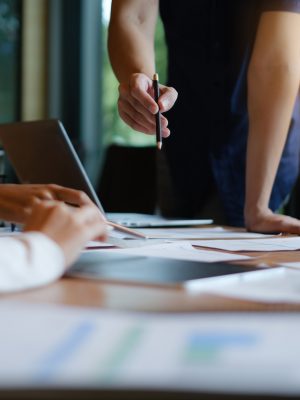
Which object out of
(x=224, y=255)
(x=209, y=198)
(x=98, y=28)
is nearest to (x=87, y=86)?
(x=98, y=28)

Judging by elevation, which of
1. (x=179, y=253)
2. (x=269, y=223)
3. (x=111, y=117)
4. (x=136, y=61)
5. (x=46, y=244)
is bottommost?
(x=111, y=117)

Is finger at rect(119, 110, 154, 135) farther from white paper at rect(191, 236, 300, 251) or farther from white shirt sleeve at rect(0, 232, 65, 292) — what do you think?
white shirt sleeve at rect(0, 232, 65, 292)

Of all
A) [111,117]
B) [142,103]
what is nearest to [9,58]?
[111,117]

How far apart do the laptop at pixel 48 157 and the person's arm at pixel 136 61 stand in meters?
0.16

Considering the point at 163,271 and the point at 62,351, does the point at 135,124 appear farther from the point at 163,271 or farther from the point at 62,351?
the point at 62,351

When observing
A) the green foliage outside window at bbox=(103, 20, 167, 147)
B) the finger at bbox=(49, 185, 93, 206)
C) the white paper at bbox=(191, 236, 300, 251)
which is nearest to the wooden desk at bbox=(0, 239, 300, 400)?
the finger at bbox=(49, 185, 93, 206)

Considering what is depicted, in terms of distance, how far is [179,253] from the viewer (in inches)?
34.9

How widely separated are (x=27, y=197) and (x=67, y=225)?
0.73 ft

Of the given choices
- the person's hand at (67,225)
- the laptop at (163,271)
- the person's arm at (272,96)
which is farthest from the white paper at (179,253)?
the person's arm at (272,96)

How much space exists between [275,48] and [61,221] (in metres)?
1.04

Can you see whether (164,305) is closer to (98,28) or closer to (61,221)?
(61,221)

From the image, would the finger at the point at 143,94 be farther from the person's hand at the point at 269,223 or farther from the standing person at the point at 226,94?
the person's hand at the point at 269,223

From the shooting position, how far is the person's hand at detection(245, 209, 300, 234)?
1.36 m

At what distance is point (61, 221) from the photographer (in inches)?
26.1
